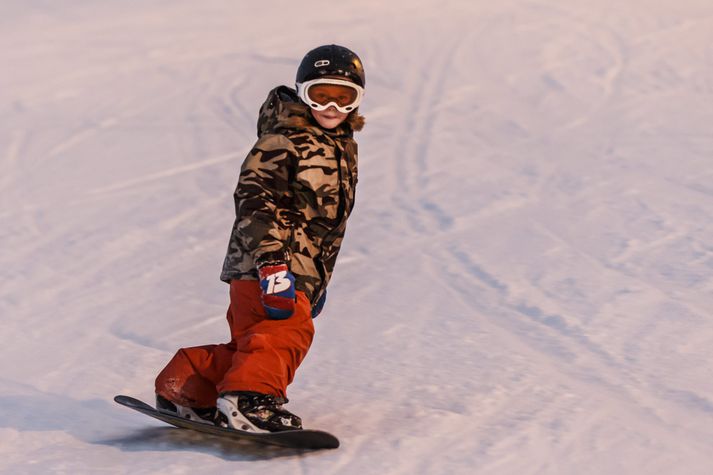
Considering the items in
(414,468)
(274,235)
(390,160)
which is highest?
(390,160)

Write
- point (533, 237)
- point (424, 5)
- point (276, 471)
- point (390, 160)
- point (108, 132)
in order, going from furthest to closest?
point (424, 5) → point (108, 132) → point (390, 160) → point (533, 237) → point (276, 471)

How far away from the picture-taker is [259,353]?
142 inches

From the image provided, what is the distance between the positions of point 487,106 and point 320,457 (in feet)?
25.8

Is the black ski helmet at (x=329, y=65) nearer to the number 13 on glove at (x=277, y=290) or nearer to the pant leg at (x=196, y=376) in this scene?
the number 13 on glove at (x=277, y=290)

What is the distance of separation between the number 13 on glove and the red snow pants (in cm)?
9

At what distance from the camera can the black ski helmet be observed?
3775 mm

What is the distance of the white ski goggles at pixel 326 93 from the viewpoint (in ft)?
12.4

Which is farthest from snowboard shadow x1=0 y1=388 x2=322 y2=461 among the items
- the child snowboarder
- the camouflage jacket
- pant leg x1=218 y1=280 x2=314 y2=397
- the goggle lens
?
the goggle lens

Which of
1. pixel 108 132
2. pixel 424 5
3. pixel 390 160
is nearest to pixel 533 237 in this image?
pixel 390 160

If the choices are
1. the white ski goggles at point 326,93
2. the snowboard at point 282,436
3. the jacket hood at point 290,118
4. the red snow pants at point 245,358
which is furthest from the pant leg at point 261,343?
the white ski goggles at point 326,93

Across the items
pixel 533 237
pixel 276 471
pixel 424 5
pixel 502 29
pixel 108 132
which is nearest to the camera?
pixel 276 471

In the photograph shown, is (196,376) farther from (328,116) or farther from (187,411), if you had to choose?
(328,116)

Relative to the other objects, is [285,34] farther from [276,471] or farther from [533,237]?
[276,471]

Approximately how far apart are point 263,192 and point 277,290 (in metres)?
0.34
